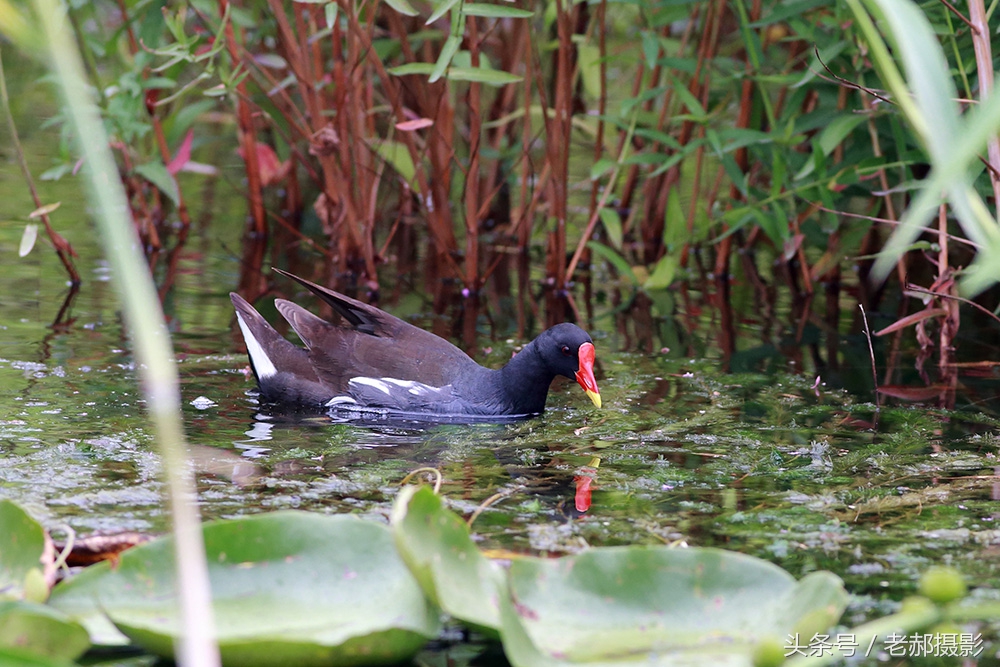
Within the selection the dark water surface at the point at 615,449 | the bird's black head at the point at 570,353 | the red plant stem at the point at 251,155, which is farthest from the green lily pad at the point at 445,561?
the red plant stem at the point at 251,155

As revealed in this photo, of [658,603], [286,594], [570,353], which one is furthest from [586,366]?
[286,594]

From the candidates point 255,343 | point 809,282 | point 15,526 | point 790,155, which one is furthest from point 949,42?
point 15,526

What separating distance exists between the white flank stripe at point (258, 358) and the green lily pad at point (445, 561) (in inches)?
81.2

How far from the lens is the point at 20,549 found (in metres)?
2.17

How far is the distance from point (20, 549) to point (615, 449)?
72.3 inches

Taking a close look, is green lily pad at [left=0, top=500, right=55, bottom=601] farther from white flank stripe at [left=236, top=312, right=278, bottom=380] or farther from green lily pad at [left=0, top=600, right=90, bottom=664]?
white flank stripe at [left=236, top=312, right=278, bottom=380]

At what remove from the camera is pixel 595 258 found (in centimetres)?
655

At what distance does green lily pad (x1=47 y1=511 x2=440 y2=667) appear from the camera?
1.94 m

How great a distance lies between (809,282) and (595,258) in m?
1.35

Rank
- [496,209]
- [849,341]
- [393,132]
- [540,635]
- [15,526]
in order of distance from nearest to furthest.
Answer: [540,635] → [15,526] → [849,341] → [393,132] → [496,209]

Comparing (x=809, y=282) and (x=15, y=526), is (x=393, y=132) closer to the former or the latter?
(x=809, y=282)

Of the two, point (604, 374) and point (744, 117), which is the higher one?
point (744, 117)

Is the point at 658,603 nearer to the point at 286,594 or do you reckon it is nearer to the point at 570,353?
the point at 286,594

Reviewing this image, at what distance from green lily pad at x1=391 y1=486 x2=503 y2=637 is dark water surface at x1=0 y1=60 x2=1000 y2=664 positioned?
468 mm
